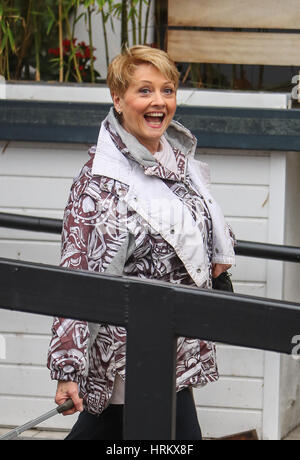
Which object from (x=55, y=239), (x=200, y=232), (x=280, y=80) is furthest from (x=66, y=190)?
(x=200, y=232)

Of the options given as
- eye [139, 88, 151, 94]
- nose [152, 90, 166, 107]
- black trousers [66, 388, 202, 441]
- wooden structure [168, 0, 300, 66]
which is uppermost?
wooden structure [168, 0, 300, 66]

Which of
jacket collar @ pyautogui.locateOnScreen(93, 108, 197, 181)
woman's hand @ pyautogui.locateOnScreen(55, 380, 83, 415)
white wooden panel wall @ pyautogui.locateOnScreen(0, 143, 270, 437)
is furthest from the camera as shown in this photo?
white wooden panel wall @ pyautogui.locateOnScreen(0, 143, 270, 437)

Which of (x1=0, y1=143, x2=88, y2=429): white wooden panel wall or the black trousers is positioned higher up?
(x1=0, y1=143, x2=88, y2=429): white wooden panel wall

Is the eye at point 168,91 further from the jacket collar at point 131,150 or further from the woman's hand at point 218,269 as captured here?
the woman's hand at point 218,269

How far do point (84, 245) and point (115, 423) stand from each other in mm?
549

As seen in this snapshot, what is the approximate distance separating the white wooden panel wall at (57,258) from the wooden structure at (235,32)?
53 cm

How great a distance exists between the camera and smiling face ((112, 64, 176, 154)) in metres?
A: 2.67

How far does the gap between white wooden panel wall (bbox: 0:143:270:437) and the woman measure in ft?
4.28

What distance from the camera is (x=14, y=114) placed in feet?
13.4

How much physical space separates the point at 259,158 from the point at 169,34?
0.75 m

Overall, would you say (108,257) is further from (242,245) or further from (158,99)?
(242,245)

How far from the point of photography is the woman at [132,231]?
8.44 feet

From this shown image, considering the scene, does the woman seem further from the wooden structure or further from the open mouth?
the wooden structure

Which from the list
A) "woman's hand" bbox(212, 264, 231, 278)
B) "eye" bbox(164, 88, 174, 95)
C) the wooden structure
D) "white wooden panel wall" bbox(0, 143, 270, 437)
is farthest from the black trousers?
the wooden structure
